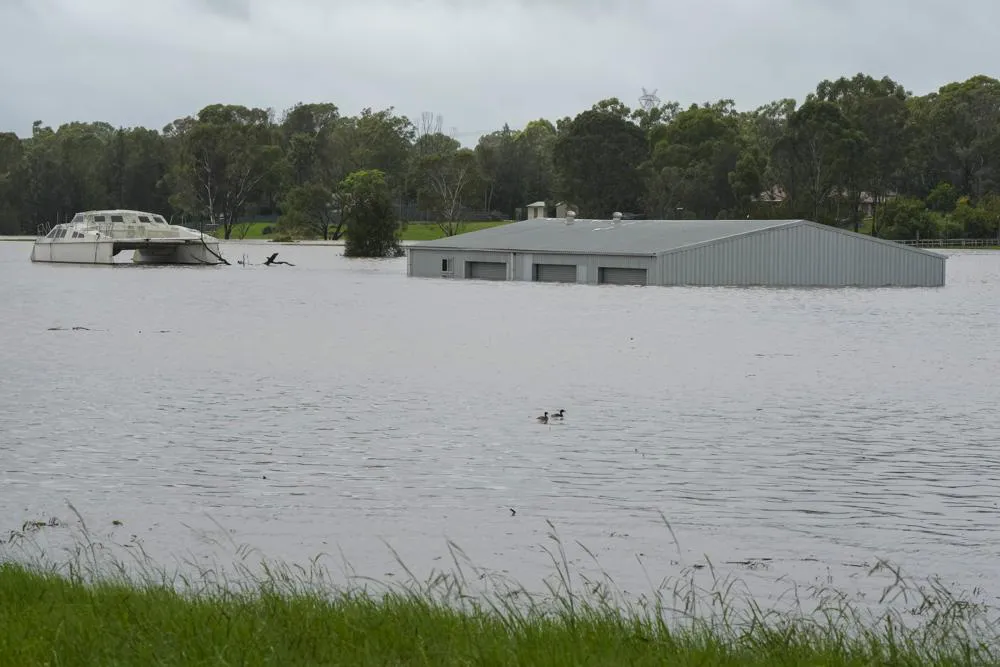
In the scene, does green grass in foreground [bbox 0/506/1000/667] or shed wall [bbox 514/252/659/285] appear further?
shed wall [bbox 514/252/659/285]

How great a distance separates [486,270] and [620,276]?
35.9 ft

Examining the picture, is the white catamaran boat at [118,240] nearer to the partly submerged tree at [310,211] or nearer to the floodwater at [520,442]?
the partly submerged tree at [310,211]

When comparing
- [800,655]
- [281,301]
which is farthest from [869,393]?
[281,301]

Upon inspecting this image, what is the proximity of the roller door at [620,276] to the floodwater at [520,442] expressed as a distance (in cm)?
2502

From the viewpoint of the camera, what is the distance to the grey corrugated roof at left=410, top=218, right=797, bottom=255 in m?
79.7

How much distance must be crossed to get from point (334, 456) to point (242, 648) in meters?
12.6

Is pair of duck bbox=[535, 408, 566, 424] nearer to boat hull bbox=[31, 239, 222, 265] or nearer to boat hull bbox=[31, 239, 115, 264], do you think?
boat hull bbox=[31, 239, 222, 265]

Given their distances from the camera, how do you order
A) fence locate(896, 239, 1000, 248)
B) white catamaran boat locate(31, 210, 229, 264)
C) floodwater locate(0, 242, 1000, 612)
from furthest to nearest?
fence locate(896, 239, 1000, 248)
white catamaran boat locate(31, 210, 229, 264)
floodwater locate(0, 242, 1000, 612)

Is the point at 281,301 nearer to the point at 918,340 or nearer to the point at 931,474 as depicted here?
the point at 918,340

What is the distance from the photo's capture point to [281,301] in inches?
2827

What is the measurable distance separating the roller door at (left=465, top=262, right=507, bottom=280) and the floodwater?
33.9 meters

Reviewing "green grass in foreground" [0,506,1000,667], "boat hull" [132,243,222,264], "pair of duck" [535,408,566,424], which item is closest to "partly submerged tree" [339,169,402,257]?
"boat hull" [132,243,222,264]

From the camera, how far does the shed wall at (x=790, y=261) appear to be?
253 feet

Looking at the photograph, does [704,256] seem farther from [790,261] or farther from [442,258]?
[442,258]
